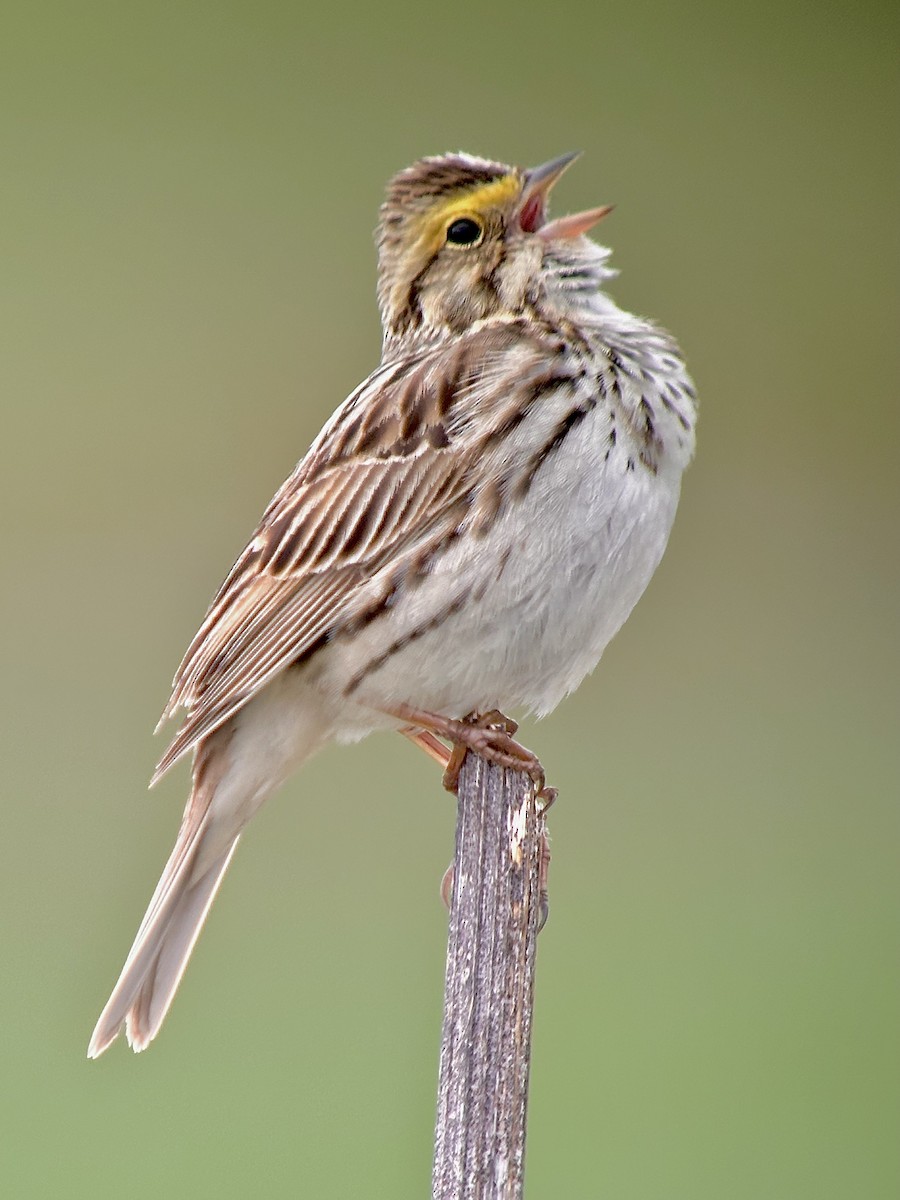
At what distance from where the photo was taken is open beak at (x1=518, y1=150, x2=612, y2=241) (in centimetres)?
326

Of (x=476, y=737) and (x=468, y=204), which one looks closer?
(x=476, y=737)

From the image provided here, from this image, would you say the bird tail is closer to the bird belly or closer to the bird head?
the bird belly

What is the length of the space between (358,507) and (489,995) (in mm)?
967

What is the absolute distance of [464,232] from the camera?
3.34 meters

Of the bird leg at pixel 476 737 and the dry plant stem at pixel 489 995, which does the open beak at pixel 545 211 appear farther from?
the dry plant stem at pixel 489 995

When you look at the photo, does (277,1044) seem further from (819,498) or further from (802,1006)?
(819,498)

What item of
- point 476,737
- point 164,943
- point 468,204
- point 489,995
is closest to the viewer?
point 489,995

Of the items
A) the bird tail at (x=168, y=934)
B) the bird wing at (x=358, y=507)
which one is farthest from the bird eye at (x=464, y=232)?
the bird tail at (x=168, y=934)

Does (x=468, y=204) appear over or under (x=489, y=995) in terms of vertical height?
over

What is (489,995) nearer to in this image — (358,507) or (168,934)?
(168,934)

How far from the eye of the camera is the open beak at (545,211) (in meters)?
3.26

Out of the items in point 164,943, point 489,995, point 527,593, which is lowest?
point 489,995

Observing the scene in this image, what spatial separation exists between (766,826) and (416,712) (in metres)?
2.79

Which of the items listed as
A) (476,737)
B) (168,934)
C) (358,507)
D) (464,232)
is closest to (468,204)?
(464,232)
